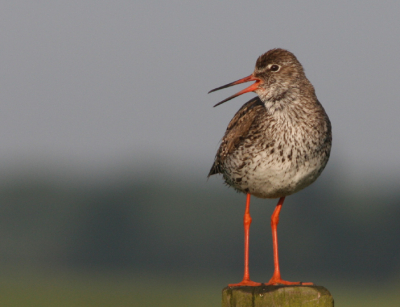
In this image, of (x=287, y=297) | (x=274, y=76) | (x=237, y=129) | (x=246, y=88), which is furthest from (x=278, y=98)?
(x=287, y=297)

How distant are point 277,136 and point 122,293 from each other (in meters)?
58.5

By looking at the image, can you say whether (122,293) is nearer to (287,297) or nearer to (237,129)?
(237,129)

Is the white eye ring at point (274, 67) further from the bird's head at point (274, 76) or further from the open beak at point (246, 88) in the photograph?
the open beak at point (246, 88)

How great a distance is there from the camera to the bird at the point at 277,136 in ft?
32.7

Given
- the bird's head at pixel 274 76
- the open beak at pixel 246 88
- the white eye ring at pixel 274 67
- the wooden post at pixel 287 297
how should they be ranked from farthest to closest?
the white eye ring at pixel 274 67, the bird's head at pixel 274 76, the open beak at pixel 246 88, the wooden post at pixel 287 297

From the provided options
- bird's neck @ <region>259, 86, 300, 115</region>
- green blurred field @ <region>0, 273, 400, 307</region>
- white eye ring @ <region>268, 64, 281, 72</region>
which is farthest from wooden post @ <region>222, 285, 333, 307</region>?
green blurred field @ <region>0, 273, 400, 307</region>

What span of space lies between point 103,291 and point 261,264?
189ft

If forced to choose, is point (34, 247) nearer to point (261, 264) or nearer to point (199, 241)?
point (199, 241)

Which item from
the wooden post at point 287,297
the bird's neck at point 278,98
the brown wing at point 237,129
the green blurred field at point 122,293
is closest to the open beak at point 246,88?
the bird's neck at point 278,98

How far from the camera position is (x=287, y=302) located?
7.05 metres

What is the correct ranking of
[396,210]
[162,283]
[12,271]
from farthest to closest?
1. [396,210]
2. [12,271]
3. [162,283]

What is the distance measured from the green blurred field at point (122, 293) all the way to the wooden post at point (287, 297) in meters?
47.5

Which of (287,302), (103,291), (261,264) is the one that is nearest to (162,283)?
(103,291)

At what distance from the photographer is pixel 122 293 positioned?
6612 centimetres
